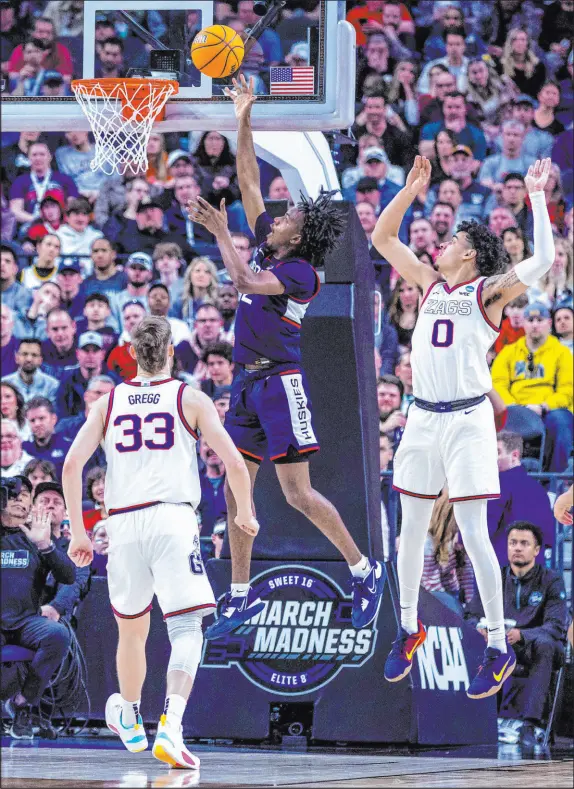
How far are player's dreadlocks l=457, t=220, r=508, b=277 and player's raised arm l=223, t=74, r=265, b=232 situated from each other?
1.33 meters

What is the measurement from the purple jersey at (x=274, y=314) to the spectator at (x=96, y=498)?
9.50 feet

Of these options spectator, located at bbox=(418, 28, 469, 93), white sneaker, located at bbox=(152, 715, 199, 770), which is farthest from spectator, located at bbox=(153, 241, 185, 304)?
white sneaker, located at bbox=(152, 715, 199, 770)

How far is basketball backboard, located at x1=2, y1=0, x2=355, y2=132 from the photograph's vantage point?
8.16 meters

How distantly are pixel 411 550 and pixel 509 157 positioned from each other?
275 inches

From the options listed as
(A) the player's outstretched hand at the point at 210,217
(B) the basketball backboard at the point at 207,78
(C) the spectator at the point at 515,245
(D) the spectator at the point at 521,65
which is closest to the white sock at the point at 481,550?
(A) the player's outstretched hand at the point at 210,217

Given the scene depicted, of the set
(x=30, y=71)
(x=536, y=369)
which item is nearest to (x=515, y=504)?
(x=536, y=369)

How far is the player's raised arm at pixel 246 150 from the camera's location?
7.88 meters

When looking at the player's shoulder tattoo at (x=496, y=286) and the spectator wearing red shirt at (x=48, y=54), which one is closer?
the player's shoulder tattoo at (x=496, y=286)

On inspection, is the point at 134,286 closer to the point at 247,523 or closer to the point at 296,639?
the point at 296,639

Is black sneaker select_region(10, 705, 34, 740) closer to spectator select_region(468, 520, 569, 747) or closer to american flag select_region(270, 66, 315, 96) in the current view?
spectator select_region(468, 520, 569, 747)

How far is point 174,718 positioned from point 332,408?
295cm

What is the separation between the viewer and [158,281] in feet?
42.1

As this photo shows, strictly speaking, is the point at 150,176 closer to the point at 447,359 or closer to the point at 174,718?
the point at 447,359

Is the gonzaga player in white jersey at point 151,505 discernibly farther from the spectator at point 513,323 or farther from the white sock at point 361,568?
the spectator at point 513,323
